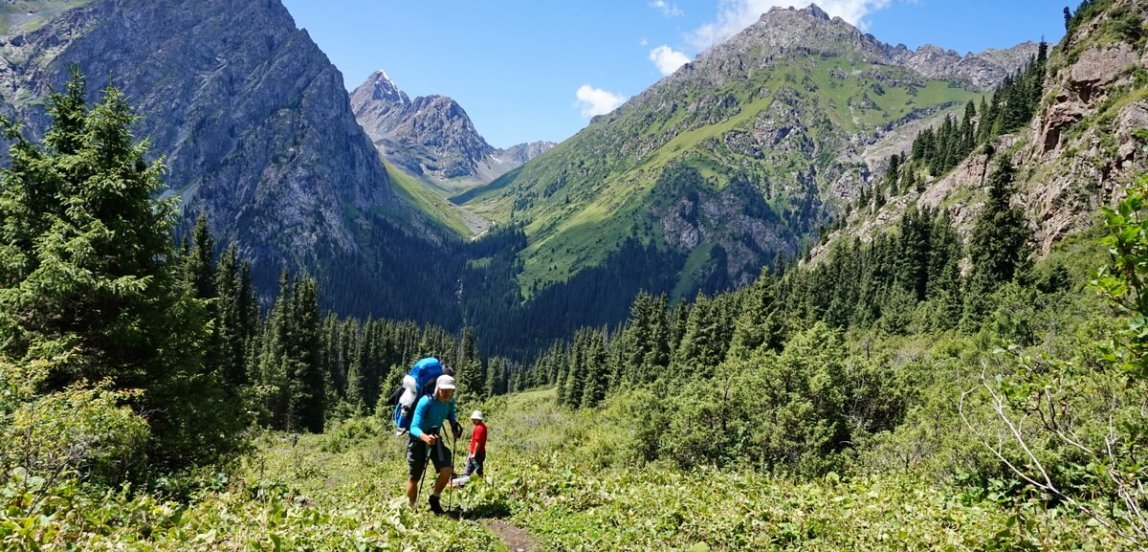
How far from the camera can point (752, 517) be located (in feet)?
32.5

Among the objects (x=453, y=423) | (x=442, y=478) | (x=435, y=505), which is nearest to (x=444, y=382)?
(x=453, y=423)

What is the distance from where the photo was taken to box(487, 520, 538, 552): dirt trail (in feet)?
32.1

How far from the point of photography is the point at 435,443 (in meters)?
10.2

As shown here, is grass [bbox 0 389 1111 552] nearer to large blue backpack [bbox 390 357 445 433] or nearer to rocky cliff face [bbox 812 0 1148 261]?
large blue backpack [bbox 390 357 445 433]

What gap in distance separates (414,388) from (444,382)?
0.59 meters

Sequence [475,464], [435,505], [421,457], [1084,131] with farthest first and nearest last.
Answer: [1084,131] < [475,464] < [435,505] < [421,457]

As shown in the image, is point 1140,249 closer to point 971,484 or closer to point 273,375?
point 971,484

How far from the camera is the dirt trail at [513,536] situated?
9.77 meters

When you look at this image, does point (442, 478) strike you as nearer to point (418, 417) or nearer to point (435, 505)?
point (435, 505)

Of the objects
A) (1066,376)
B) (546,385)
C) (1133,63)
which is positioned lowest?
(546,385)

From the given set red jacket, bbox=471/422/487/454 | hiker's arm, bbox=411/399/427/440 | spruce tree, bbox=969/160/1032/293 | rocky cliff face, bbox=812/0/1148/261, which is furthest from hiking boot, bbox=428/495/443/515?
rocky cliff face, bbox=812/0/1148/261

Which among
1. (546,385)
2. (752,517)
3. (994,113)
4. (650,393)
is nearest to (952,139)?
(994,113)

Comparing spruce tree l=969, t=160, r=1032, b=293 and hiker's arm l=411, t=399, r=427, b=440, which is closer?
hiker's arm l=411, t=399, r=427, b=440

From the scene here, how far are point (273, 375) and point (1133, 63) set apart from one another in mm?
96082
